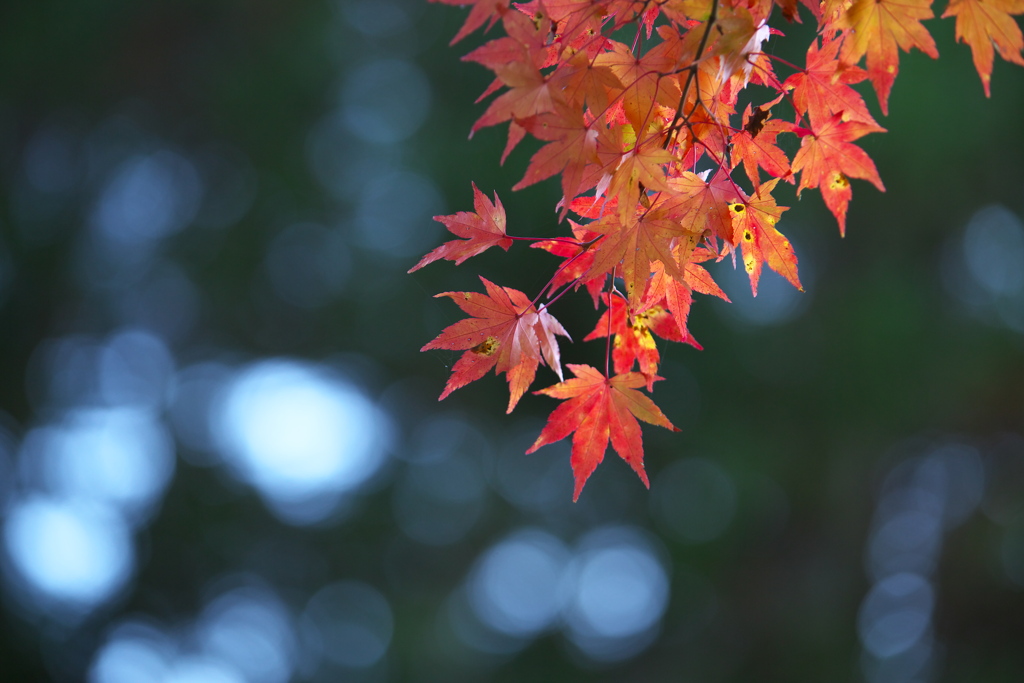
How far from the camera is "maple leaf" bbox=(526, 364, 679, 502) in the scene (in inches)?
42.1

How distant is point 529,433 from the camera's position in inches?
197

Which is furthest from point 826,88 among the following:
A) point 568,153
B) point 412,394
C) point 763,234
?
point 412,394

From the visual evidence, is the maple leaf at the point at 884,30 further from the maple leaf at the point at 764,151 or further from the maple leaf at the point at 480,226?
the maple leaf at the point at 480,226

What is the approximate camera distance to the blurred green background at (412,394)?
13.8ft

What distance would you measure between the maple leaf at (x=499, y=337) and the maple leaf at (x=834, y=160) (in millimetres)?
469

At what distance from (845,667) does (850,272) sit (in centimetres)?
227

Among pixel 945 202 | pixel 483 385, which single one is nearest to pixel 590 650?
pixel 483 385

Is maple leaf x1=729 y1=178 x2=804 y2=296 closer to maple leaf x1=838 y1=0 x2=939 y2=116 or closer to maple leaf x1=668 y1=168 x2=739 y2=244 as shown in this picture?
maple leaf x1=668 y1=168 x2=739 y2=244

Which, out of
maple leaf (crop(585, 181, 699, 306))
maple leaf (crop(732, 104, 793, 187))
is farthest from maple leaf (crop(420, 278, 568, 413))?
maple leaf (crop(732, 104, 793, 187))

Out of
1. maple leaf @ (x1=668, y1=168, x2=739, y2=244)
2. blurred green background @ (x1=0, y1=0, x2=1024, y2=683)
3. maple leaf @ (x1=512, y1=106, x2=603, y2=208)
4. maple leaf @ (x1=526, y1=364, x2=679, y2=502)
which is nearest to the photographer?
maple leaf @ (x1=512, y1=106, x2=603, y2=208)

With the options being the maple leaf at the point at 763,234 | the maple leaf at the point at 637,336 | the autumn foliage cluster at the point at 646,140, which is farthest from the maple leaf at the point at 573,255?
the maple leaf at the point at 763,234

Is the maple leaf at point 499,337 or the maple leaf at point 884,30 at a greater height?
the maple leaf at point 884,30

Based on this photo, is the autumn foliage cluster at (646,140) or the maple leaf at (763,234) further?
the maple leaf at (763,234)

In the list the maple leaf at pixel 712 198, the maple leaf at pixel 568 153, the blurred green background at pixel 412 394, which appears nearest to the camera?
the maple leaf at pixel 568 153
